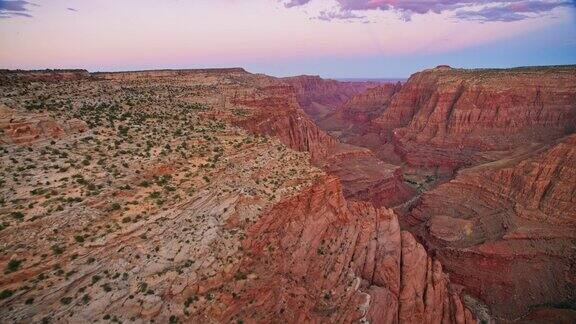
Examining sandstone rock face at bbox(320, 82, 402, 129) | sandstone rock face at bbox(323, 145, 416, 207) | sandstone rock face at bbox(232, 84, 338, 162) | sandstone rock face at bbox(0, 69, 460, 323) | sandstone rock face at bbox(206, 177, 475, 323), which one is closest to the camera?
sandstone rock face at bbox(0, 69, 460, 323)

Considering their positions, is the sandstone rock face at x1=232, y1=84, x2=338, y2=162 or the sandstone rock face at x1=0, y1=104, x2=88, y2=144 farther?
the sandstone rock face at x1=232, y1=84, x2=338, y2=162

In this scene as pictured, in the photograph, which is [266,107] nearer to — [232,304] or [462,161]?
[232,304]

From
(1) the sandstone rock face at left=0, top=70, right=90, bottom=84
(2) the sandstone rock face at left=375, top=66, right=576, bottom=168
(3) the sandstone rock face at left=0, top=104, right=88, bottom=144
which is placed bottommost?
(2) the sandstone rock face at left=375, top=66, right=576, bottom=168

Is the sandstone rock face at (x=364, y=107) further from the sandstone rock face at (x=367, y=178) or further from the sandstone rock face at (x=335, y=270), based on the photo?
the sandstone rock face at (x=335, y=270)

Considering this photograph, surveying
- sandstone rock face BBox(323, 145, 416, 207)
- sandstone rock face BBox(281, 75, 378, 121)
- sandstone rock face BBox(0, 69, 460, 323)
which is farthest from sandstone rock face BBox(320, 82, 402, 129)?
sandstone rock face BBox(0, 69, 460, 323)

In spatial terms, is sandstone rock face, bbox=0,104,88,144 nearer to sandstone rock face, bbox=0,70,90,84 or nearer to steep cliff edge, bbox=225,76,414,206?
sandstone rock face, bbox=0,70,90,84

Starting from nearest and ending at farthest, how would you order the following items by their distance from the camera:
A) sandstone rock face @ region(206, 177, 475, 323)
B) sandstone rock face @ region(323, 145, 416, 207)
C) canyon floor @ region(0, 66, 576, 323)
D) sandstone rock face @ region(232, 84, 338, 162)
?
1. canyon floor @ region(0, 66, 576, 323)
2. sandstone rock face @ region(206, 177, 475, 323)
3. sandstone rock face @ region(232, 84, 338, 162)
4. sandstone rock face @ region(323, 145, 416, 207)

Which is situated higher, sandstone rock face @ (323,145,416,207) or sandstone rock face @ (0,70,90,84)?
sandstone rock face @ (0,70,90,84)
